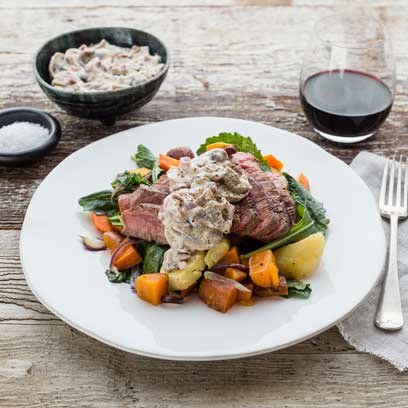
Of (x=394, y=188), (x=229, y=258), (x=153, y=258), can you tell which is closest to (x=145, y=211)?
(x=153, y=258)

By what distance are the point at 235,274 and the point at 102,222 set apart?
750 millimetres

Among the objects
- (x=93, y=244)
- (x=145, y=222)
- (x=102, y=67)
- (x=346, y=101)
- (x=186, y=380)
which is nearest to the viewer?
(x=186, y=380)

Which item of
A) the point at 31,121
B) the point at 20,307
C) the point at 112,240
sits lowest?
the point at 20,307

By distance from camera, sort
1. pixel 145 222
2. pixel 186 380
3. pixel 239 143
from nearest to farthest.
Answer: pixel 186 380
pixel 145 222
pixel 239 143

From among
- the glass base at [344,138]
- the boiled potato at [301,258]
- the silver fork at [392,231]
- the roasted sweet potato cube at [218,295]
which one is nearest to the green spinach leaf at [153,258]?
the roasted sweet potato cube at [218,295]

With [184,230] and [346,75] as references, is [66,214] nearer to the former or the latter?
[184,230]

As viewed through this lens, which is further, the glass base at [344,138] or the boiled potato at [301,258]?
the glass base at [344,138]

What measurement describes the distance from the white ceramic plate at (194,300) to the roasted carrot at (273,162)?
0.10 m

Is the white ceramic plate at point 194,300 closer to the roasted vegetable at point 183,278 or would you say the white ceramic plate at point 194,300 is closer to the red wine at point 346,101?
the roasted vegetable at point 183,278

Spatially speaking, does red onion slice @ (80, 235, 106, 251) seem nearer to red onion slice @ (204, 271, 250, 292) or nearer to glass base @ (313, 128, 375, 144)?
red onion slice @ (204, 271, 250, 292)

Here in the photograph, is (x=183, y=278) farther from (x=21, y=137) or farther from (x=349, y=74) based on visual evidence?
(x=349, y=74)

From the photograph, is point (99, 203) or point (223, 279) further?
point (99, 203)

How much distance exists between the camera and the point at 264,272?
285cm

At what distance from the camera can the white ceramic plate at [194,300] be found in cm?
265
